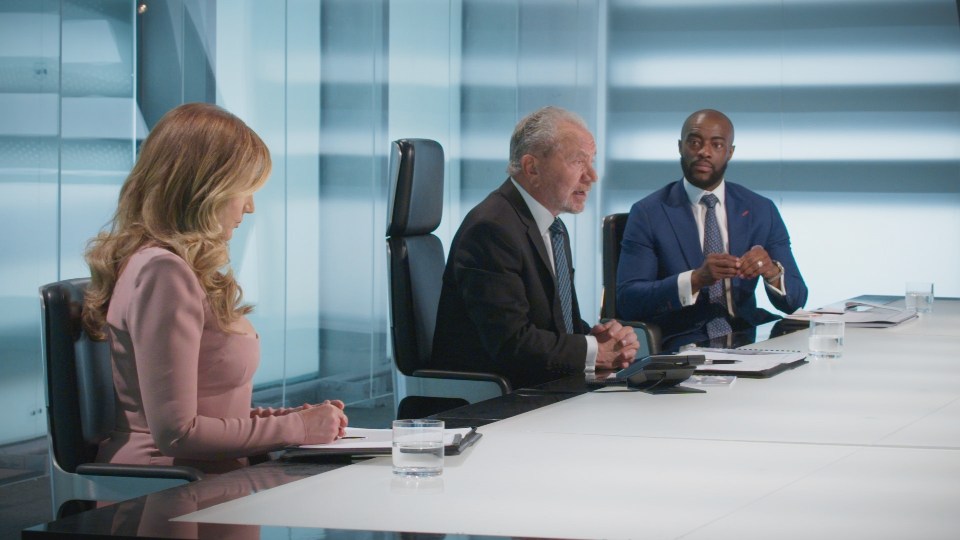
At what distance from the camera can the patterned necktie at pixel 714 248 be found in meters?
3.99

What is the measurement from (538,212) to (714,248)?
109 cm

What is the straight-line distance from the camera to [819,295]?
7512mm

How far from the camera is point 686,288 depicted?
3.85 m

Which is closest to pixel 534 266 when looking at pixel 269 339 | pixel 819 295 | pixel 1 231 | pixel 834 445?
pixel 834 445

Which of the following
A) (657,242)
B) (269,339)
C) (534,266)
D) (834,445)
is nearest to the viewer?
(834,445)

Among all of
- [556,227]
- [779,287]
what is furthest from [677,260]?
[556,227]

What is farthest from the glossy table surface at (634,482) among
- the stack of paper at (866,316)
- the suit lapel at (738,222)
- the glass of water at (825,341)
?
the suit lapel at (738,222)

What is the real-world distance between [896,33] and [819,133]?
76cm

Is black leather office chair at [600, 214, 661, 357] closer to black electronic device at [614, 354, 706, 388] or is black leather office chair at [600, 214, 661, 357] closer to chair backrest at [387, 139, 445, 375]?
chair backrest at [387, 139, 445, 375]

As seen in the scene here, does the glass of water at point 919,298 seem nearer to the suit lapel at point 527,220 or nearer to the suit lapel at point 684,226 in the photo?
the suit lapel at point 684,226

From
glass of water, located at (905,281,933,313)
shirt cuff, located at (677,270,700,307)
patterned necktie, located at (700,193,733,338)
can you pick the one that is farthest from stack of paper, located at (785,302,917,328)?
shirt cuff, located at (677,270,700,307)

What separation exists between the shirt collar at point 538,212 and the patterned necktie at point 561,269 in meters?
0.07

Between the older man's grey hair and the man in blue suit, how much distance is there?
797mm

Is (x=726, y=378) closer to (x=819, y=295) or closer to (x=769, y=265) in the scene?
(x=769, y=265)
